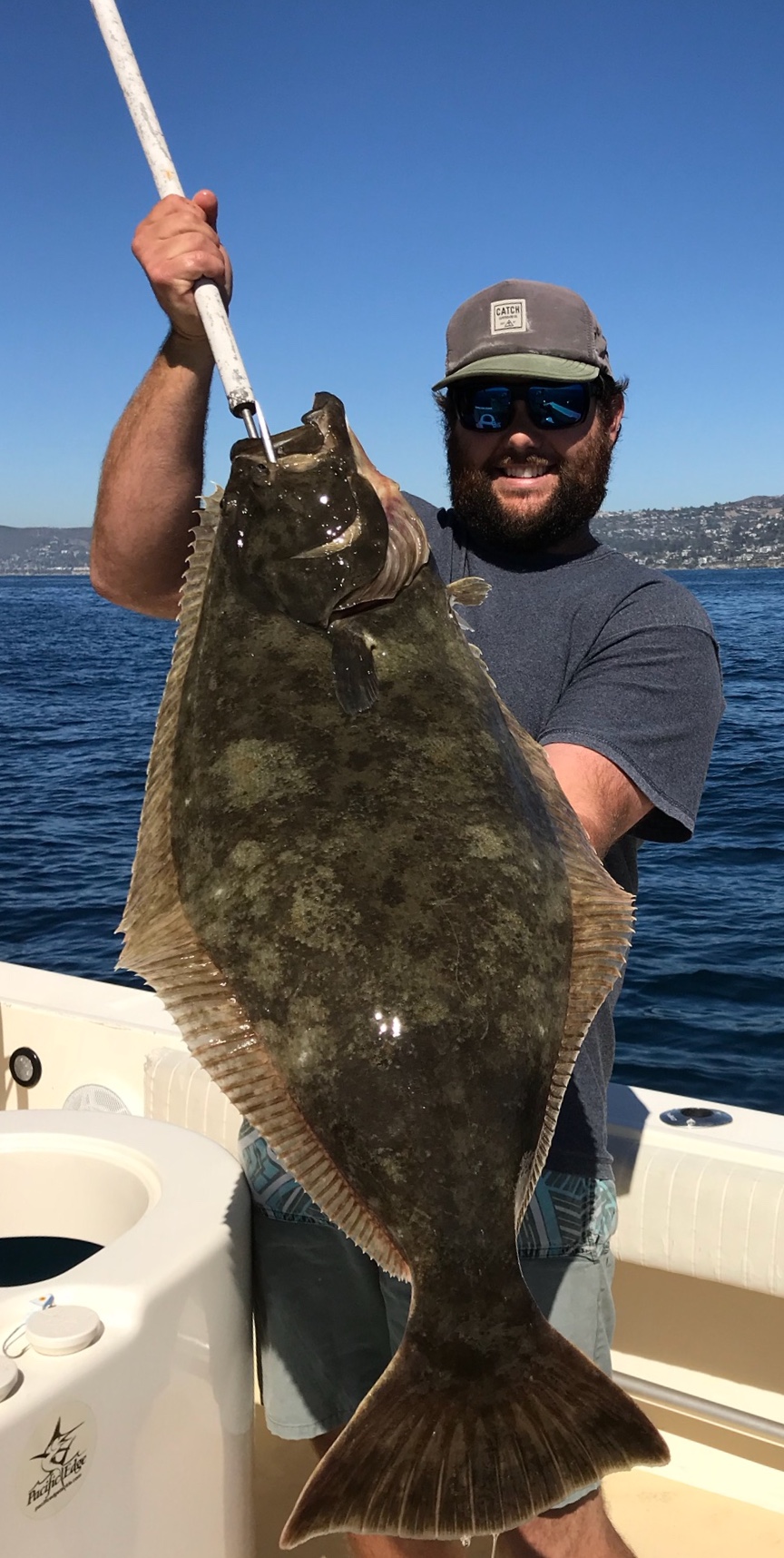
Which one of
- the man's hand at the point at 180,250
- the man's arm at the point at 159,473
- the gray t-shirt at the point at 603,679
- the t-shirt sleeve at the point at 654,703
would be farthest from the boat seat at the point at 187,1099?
the man's hand at the point at 180,250

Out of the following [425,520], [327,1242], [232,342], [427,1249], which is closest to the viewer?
[427,1249]

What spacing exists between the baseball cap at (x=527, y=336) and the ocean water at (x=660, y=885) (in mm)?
7278

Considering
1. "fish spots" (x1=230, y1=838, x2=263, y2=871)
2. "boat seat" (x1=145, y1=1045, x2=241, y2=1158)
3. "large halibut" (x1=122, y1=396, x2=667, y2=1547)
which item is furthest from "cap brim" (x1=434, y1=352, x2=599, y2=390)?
"boat seat" (x1=145, y1=1045, x2=241, y2=1158)

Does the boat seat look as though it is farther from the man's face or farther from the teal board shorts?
the man's face

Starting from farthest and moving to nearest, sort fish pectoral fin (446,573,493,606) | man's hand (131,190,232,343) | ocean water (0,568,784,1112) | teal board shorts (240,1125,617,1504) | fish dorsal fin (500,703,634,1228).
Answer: ocean water (0,568,784,1112) < teal board shorts (240,1125,617,1504) < man's hand (131,190,232,343) < fish pectoral fin (446,573,493,606) < fish dorsal fin (500,703,634,1228)

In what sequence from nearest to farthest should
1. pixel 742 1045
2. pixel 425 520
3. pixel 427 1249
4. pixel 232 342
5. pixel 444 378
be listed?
pixel 427 1249 < pixel 232 342 < pixel 444 378 < pixel 425 520 < pixel 742 1045

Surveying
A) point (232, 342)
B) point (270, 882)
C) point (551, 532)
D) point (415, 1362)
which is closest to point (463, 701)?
point (270, 882)

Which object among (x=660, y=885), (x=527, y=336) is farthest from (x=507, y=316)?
(x=660, y=885)

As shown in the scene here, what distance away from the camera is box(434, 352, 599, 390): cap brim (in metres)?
3.03

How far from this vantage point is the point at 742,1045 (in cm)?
1032

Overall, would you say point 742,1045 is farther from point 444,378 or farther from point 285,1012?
point 285,1012

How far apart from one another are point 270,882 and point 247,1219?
56.5 inches

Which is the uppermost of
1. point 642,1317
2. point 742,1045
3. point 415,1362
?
point 415,1362

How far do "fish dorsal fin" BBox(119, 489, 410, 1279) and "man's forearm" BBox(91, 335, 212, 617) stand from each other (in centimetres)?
127
